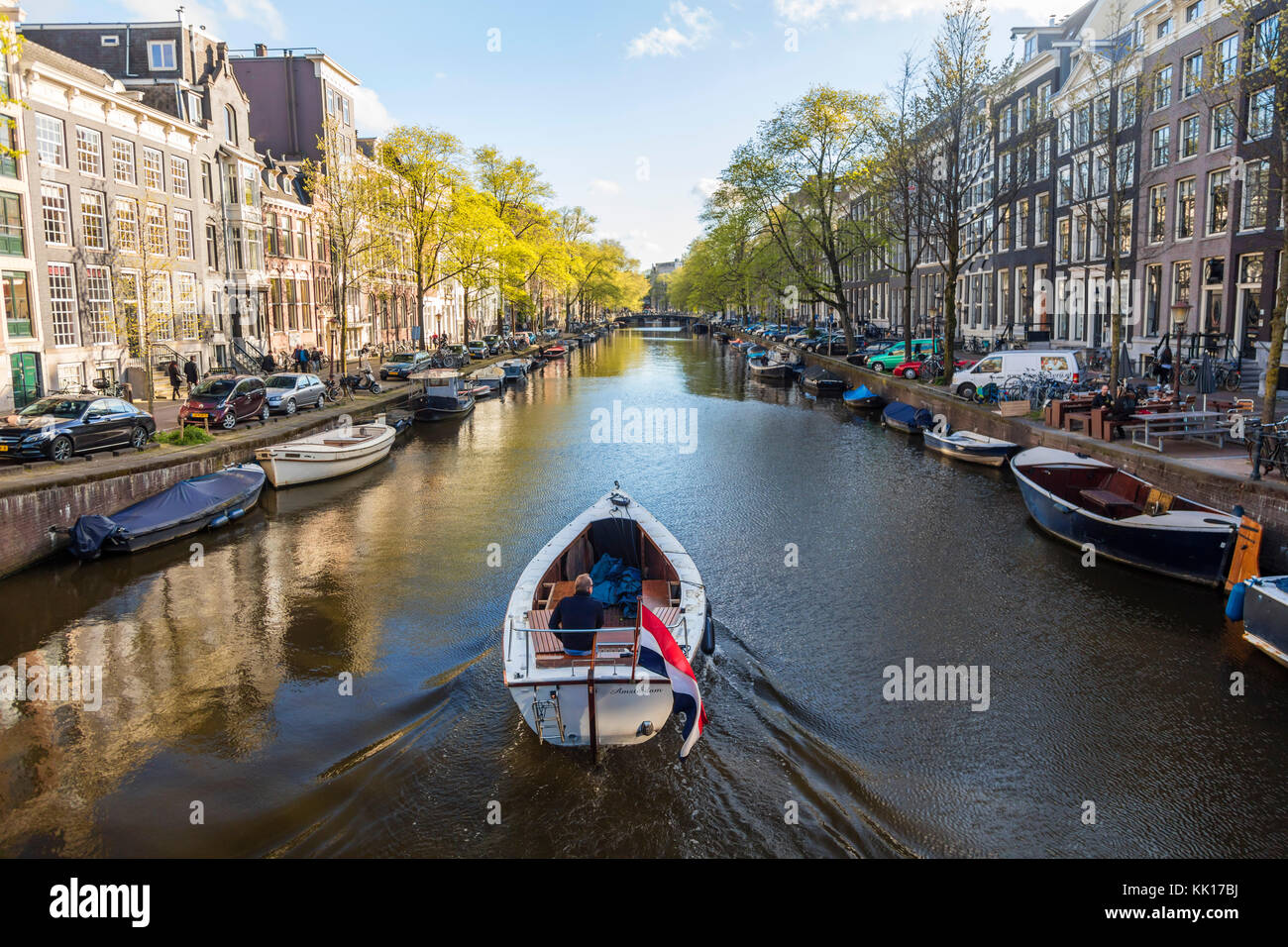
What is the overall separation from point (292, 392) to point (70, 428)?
1306 centimetres

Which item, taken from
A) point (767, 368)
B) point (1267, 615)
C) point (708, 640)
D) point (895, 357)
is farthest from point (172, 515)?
point (767, 368)

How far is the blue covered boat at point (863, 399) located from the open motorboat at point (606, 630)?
2907cm

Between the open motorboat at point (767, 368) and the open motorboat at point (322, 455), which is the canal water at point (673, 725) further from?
the open motorboat at point (767, 368)

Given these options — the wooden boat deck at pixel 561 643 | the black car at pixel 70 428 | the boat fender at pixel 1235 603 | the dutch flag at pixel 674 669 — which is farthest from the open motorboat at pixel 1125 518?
the black car at pixel 70 428

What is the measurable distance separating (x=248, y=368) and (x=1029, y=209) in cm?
4545

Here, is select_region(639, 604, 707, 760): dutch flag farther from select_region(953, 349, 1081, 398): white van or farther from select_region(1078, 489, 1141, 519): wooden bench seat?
select_region(953, 349, 1081, 398): white van

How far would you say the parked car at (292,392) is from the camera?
33031mm

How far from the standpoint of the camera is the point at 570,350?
313ft

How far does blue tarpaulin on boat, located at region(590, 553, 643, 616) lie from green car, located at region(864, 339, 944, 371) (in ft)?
120
